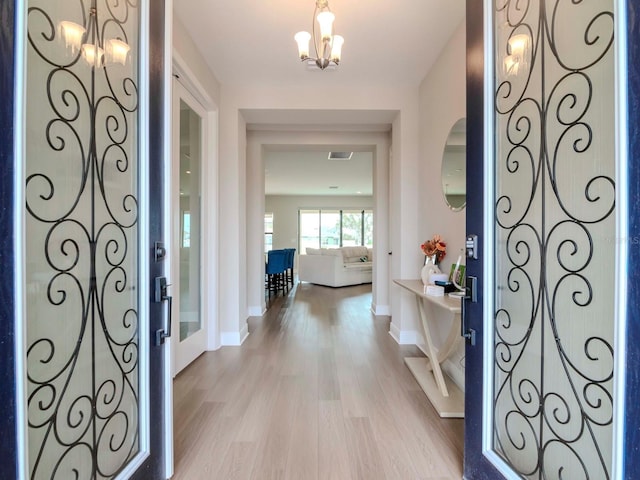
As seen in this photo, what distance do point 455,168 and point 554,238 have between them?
1494mm

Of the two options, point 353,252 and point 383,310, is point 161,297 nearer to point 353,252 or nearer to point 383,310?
point 383,310

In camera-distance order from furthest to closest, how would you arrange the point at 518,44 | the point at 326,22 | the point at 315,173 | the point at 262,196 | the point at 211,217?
the point at 315,173
the point at 262,196
the point at 211,217
the point at 326,22
the point at 518,44

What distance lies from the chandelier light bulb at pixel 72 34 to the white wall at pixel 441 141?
2.23m

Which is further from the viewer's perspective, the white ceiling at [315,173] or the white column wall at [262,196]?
the white ceiling at [315,173]

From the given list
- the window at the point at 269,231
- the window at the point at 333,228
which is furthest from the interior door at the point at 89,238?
the window at the point at 333,228

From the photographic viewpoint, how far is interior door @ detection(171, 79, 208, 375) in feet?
8.15

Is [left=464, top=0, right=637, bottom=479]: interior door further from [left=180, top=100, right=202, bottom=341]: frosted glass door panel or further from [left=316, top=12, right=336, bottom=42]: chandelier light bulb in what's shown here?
[left=180, top=100, right=202, bottom=341]: frosted glass door panel

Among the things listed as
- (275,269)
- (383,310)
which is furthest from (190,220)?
(275,269)

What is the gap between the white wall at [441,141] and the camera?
229cm

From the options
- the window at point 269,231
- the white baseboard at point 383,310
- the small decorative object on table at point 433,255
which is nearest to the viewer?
the small decorative object on table at point 433,255

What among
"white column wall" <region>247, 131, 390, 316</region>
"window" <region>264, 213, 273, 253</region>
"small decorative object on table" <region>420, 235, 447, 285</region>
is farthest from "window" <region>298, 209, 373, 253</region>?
"small decorative object on table" <region>420, 235, 447, 285</region>

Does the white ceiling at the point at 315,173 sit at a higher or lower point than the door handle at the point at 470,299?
higher

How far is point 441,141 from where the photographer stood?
8.56 ft

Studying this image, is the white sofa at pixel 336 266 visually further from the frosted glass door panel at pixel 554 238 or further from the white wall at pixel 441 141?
the frosted glass door panel at pixel 554 238
